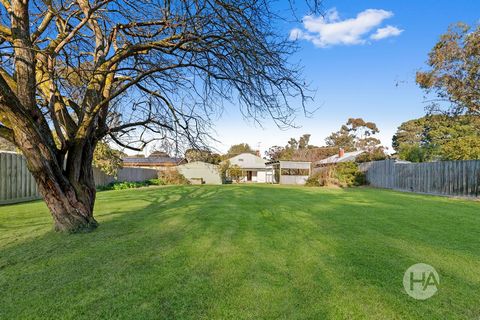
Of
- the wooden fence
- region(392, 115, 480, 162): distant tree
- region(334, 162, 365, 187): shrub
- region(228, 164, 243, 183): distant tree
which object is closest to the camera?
the wooden fence

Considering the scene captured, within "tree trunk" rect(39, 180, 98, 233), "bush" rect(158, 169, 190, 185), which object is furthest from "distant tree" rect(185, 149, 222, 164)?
"bush" rect(158, 169, 190, 185)

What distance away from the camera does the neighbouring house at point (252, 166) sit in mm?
41625

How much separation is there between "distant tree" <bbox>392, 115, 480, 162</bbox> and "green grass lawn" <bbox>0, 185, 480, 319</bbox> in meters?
15.0

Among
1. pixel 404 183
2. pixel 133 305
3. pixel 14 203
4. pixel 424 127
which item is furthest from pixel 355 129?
pixel 133 305

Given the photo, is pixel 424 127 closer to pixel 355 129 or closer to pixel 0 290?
pixel 355 129

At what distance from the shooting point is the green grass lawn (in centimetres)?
246

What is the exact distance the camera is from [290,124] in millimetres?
4789

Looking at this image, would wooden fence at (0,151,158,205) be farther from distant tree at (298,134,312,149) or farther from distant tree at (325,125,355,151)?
distant tree at (298,134,312,149)

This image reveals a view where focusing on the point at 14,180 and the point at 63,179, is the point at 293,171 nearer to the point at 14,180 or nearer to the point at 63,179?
the point at 14,180

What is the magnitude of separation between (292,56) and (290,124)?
1.05 meters

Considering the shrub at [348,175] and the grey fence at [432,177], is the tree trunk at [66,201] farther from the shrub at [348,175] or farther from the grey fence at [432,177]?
the shrub at [348,175]

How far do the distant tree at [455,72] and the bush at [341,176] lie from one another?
8176 mm

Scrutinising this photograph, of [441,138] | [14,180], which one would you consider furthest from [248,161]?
[14,180]

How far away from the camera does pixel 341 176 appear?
23.2m
